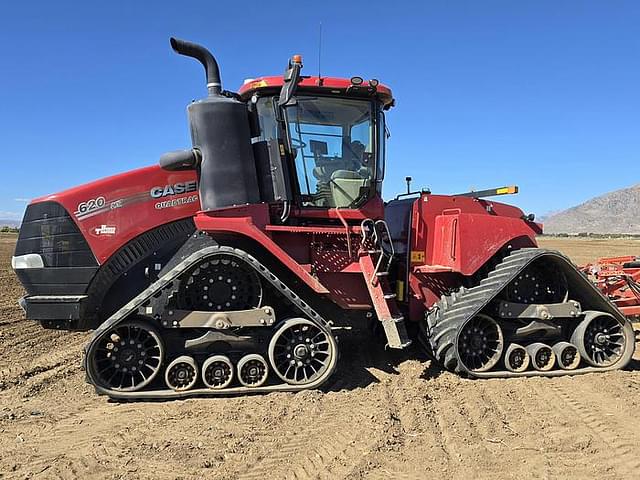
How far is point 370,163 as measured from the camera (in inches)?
253

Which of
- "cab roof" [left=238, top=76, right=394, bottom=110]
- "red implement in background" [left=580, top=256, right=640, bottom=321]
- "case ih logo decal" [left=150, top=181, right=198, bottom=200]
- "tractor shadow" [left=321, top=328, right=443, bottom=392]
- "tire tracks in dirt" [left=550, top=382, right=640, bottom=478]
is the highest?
"cab roof" [left=238, top=76, right=394, bottom=110]

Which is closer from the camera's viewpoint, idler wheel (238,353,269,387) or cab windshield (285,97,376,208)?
idler wheel (238,353,269,387)

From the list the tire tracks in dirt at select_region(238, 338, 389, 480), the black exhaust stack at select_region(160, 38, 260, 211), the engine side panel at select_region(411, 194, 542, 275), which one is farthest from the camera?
the engine side panel at select_region(411, 194, 542, 275)

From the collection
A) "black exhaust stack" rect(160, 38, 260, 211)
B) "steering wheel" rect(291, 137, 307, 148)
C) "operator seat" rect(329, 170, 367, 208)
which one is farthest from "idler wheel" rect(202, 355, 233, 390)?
"steering wheel" rect(291, 137, 307, 148)

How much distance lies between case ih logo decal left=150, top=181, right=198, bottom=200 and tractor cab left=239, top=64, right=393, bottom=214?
0.77 meters

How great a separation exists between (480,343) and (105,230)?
166 inches

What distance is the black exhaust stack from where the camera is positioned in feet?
18.8

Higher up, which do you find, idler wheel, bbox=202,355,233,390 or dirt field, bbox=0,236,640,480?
idler wheel, bbox=202,355,233,390

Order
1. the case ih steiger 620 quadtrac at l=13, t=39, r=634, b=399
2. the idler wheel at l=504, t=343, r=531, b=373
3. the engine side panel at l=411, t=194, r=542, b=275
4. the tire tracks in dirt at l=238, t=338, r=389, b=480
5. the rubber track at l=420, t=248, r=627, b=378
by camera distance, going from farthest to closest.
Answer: the engine side panel at l=411, t=194, r=542, b=275, the idler wheel at l=504, t=343, r=531, b=373, the rubber track at l=420, t=248, r=627, b=378, the case ih steiger 620 quadtrac at l=13, t=39, r=634, b=399, the tire tracks in dirt at l=238, t=338, r=389, b=480

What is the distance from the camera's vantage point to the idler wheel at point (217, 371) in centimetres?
538

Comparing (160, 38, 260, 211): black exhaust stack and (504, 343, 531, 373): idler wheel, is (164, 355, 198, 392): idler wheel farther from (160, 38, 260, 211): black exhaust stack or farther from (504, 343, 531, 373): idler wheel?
(504, 343, 531, 373): idler wheel

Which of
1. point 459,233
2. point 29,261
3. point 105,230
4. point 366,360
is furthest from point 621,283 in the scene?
point 29,261

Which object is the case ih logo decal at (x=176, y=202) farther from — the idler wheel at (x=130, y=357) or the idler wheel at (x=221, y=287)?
the idler wheel at (x=130, y=357)

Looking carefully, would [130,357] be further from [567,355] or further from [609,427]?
[567,355]
